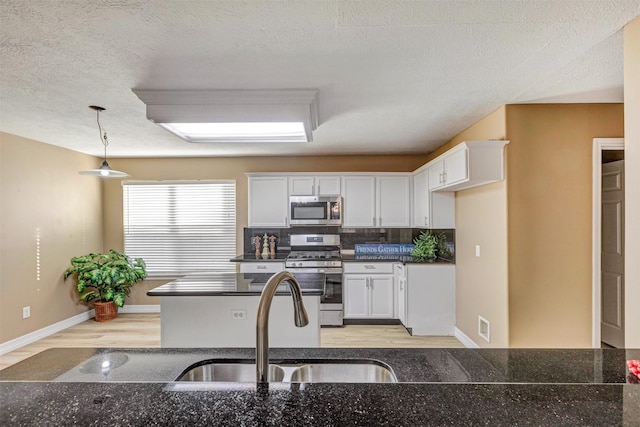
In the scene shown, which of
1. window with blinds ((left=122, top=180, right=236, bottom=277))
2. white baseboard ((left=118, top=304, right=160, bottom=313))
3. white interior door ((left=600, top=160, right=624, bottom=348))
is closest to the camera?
white interior door ((left=600, top=160, right=624, bottom=348))

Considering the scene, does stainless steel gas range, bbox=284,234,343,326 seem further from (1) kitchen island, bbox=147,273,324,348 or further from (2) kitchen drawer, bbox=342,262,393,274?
(1) kitchen island, bbox=147,273,324,348

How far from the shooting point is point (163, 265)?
5.32 meters

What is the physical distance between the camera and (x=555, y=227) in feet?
9.40

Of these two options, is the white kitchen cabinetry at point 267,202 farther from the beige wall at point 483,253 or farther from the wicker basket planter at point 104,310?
the beige wall at point 483,253

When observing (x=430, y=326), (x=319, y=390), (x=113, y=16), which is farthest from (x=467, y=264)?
(x=113, y=16)

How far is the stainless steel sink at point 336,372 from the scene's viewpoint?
123 cm

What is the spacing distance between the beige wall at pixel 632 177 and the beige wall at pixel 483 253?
1.13 meters

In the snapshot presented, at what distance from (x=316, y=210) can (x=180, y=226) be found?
2185mm

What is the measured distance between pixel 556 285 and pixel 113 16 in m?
3.58

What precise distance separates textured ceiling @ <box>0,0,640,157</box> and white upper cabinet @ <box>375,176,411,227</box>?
1765mm

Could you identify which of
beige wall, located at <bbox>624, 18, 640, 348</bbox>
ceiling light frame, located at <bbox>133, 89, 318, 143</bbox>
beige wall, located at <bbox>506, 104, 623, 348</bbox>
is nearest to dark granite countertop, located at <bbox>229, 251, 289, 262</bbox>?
ceiling light frame, located at <bbox>133, 89, 318, 143</bbox>

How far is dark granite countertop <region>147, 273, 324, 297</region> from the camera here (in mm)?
2387

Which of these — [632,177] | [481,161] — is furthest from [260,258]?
[632,177]

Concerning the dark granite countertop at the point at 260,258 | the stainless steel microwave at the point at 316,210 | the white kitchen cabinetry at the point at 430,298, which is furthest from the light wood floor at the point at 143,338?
the stainless steel microwave at the point at 316,210
